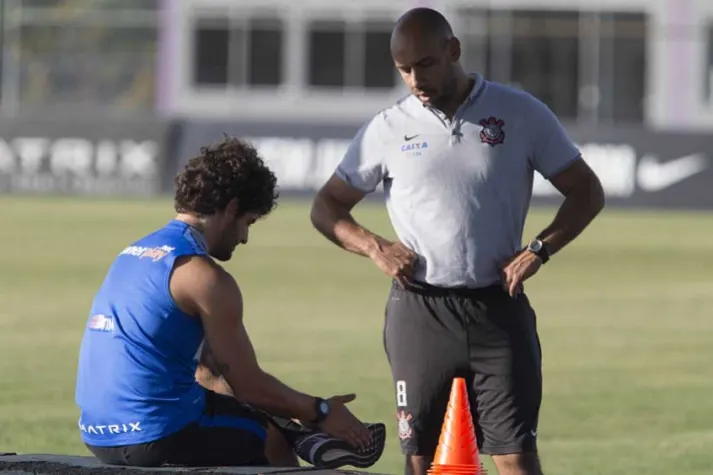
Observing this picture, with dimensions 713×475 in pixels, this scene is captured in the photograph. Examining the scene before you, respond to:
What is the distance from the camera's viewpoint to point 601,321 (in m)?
17.7

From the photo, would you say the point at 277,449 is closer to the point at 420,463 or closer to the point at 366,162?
the point at 420,463

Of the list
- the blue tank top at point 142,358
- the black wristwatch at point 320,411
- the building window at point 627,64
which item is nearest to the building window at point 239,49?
the building window at point 627,64

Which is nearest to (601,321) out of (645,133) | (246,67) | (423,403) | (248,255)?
(248,255)

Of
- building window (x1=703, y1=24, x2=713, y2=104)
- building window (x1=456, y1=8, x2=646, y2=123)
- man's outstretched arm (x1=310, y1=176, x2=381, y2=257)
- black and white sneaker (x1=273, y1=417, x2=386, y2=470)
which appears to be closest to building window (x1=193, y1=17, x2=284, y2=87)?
building window (x1=456, y1=8, x2=646, y2=123)

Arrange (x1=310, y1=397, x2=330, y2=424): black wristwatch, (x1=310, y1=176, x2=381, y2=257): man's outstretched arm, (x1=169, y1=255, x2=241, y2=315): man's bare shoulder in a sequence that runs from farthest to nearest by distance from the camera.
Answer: (x1=310, y1=176, x2=381, y2=257): man's outstretched arm, (x1=310, y1=397, x2=330, y2=424): black wristwatch, (x1=169, y1=255, x2=241, y2=315): man's bare shoulder

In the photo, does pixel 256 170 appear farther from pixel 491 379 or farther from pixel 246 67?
pixel 246 67

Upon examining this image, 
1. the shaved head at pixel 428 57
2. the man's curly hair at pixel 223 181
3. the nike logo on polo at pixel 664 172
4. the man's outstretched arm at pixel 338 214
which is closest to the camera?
the man's curly hair at pixel 223 181

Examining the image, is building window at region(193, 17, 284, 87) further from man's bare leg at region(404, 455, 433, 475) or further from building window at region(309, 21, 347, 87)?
man's bare leg at region(404, 455, 433, 475)

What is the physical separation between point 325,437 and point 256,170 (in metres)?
0.99

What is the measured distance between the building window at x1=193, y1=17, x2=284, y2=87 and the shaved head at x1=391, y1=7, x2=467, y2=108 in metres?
49.3

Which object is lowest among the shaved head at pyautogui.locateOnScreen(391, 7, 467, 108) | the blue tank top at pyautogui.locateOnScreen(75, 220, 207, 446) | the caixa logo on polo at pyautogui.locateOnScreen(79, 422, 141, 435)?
the caixa logo on polo at pyautogui.locateOnScreen(79, 422, 141, 435)

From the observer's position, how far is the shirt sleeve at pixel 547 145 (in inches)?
281

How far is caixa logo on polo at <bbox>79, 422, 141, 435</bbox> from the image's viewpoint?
6.43m

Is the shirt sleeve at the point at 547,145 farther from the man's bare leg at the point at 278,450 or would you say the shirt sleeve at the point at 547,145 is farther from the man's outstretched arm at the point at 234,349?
the man's bare leg at the point at 278,450
